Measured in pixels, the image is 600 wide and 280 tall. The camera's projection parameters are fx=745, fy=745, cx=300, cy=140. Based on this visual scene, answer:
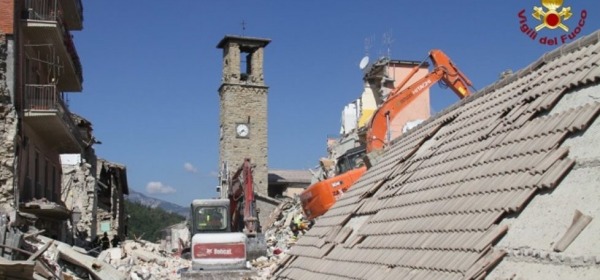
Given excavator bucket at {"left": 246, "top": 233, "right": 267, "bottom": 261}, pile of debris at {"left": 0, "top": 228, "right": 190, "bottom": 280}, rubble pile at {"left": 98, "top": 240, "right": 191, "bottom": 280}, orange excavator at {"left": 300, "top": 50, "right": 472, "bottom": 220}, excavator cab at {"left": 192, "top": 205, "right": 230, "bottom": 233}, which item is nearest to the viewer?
pile of debris at {"left": 0, "top": 228, "right": 190, "bottom": 280}

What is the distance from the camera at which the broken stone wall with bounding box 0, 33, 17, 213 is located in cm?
1997

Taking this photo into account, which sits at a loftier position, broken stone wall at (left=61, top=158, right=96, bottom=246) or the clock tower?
the clock tower

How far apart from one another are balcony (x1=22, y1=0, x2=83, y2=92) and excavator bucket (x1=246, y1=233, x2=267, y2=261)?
9.63 meters

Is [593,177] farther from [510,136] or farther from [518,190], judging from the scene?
[510,136]

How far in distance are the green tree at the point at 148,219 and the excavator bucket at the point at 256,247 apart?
53892mm

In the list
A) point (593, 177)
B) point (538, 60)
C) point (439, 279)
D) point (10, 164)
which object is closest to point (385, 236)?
point (439, 279)

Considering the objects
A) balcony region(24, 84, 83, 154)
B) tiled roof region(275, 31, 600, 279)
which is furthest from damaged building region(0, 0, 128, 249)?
tiled roof region(275, 31, 600, 279)

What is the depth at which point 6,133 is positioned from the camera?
20203 millimetres

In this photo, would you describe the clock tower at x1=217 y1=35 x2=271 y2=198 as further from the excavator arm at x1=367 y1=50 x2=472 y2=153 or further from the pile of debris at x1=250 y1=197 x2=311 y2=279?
the excavator arm at x1=367 y1=50 x2=472 y2=153

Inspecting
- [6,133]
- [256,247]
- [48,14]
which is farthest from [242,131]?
[6,133]

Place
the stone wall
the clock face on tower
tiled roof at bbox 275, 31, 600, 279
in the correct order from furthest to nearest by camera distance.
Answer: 1. the clock face on tower
2. the stone wall
3. tiled roof at bbox 275, 31, 600, 279

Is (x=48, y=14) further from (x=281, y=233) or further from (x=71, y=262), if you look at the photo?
(x=281, y=233)

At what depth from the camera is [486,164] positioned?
5945 millimetres

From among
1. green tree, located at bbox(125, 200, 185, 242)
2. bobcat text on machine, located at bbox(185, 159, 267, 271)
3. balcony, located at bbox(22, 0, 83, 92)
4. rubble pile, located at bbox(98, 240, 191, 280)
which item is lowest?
green tree, located at bbox(125, 200, 185, 242)
